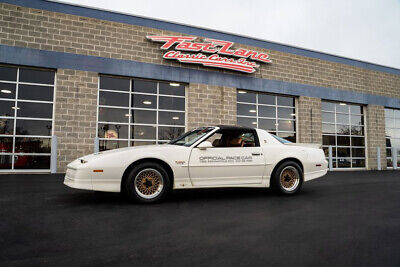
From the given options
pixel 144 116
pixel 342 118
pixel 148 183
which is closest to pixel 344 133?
pixel 342 118

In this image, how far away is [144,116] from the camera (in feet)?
38.2

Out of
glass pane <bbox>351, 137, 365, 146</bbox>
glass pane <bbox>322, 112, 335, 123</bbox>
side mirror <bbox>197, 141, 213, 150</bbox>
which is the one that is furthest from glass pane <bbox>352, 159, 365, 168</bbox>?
side mirror <bbox>197, 141, 213, 150</bbox>

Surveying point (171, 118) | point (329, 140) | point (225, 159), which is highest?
point (171, 118)

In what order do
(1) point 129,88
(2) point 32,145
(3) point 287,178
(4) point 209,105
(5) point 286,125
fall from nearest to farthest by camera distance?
(3) point 287,178, (2) point 32,145, (1) point 129,88, (4) point 209,105, (5) point 286,125

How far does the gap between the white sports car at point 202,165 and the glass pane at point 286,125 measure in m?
8.02

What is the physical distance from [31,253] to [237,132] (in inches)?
160

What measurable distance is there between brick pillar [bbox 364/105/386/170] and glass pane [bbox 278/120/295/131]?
5.57m

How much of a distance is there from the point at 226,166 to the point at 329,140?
1215 cm

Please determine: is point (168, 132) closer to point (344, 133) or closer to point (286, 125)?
point (286, 125)

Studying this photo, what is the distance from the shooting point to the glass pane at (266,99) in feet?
45.4

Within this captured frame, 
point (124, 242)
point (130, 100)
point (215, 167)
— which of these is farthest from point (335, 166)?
point (124, 242)

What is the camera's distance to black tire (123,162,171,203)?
177 inches

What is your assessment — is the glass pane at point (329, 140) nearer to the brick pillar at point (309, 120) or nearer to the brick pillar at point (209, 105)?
the brick pillar at point (309, 120)

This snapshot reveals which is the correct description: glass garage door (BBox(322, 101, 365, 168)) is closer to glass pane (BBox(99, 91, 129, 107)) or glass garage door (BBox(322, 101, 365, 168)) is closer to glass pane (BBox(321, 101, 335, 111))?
→ glass pane (BBox(321, 101, 335, 111))
